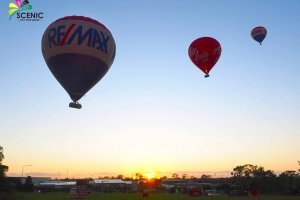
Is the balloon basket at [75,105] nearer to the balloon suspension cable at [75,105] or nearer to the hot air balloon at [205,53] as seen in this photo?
the balloon suspension cable at [75,105]

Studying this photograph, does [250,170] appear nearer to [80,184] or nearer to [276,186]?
[276,186]

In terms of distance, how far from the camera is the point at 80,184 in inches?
1298

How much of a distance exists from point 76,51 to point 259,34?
28.6 meters

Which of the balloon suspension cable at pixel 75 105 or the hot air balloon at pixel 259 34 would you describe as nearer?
the balloon suspension cable at pixel 75 105

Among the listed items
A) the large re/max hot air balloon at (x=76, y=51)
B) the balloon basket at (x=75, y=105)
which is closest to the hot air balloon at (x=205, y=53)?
the large re/max hot air balloon at (x=76, y=51)

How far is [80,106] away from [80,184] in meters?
5.55

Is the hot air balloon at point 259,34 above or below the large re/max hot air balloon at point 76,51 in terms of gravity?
above

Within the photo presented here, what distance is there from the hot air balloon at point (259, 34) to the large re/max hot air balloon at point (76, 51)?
2578 cm

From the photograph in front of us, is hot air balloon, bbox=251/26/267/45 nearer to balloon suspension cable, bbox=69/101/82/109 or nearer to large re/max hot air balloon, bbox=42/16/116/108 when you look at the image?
large re/max hot air balloon, bbox=42/16/116/108

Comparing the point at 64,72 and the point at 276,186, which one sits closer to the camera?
the point at 64,72

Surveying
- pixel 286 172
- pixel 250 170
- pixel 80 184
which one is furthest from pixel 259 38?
pixel 250 170

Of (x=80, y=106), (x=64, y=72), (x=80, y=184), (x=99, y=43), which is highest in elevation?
(x=99, y=43)

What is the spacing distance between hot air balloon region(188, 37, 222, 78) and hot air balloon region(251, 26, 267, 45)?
10.8 meters

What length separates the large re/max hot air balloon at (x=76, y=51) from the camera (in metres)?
33.7
